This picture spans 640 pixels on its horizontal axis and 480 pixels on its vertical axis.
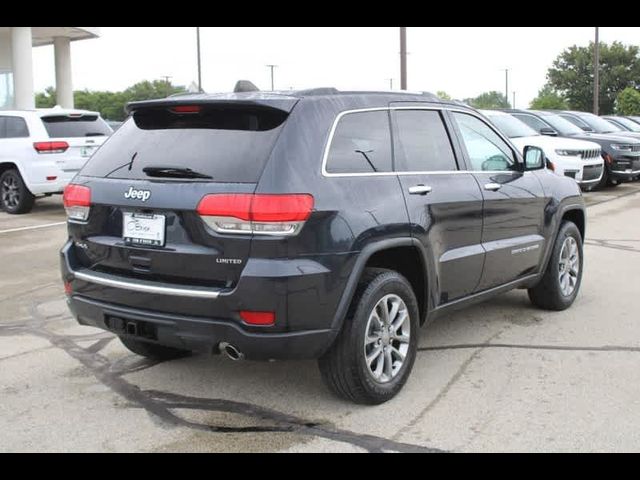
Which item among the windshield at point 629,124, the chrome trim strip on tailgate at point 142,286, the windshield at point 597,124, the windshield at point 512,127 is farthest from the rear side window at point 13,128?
the windshield at point 629,124

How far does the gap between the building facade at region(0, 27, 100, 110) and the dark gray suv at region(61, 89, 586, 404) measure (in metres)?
18.7

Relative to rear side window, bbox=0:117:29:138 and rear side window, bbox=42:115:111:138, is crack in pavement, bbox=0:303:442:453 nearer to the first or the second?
rear side window, bbox=42:115:111:138

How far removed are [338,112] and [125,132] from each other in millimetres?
1294

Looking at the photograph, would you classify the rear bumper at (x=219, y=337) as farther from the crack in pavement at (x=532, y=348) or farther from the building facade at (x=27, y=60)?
the building facade at (x=27, y=60)

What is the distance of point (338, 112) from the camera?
4.15 meters

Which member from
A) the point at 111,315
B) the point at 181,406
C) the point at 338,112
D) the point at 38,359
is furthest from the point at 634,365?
the point at 38,359

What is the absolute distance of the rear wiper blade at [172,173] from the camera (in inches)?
153

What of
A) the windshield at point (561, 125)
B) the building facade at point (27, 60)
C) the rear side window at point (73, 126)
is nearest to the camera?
the rear side window at point (73, 126)

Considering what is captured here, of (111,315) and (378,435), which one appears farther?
(111,315)

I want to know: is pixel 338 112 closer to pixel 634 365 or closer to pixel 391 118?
pixel 391 118

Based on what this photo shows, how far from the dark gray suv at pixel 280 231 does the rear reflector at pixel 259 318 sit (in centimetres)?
1

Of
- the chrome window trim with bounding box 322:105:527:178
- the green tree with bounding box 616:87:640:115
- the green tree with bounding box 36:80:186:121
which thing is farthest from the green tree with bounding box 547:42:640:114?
the chrome window trim with bounding box 322:105:527:178
